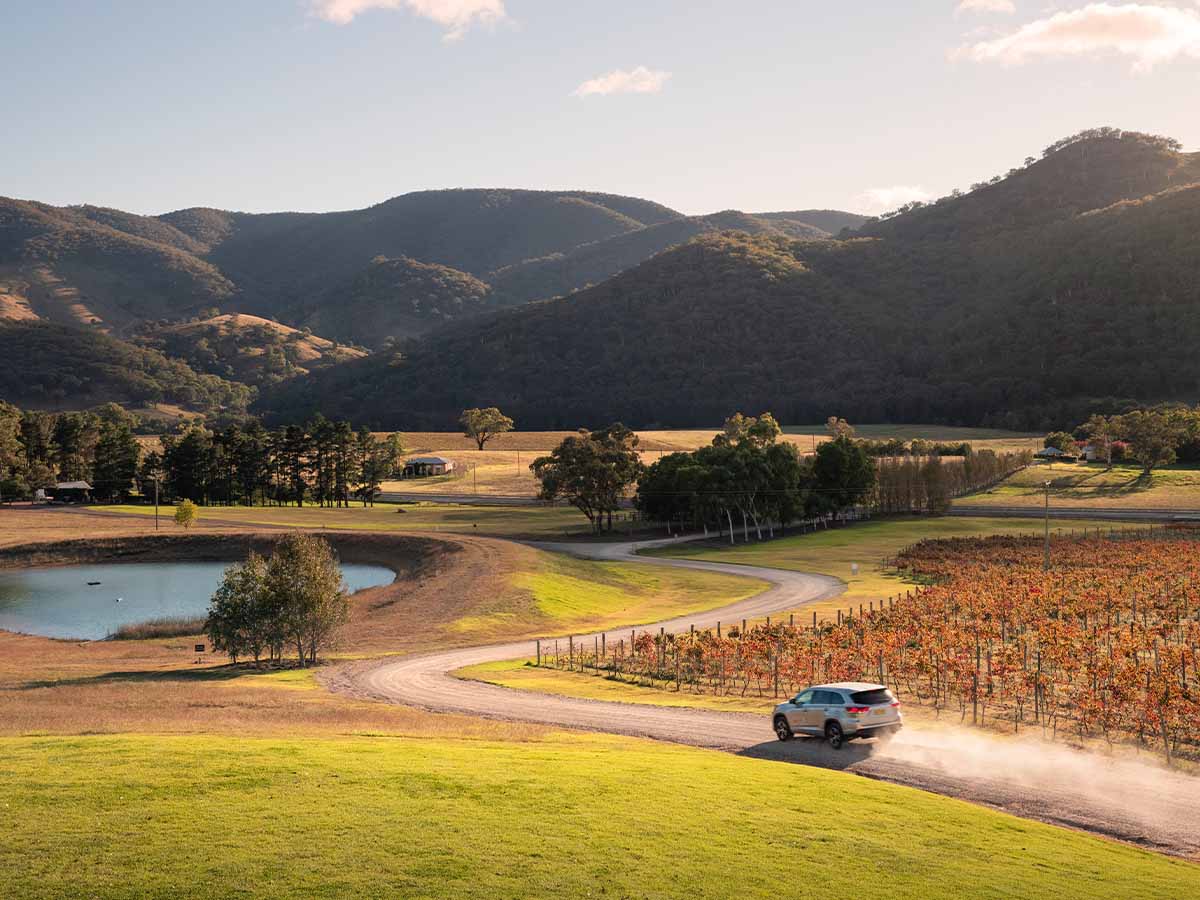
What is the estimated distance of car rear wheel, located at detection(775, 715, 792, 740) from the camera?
31141mm

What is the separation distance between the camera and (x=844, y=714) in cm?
2986

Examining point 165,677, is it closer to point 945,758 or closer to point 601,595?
Result: point 601,595

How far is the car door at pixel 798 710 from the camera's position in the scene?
3080 centimetres

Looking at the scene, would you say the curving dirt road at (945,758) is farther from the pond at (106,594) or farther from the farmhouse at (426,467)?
the farmhouse at (426,467)

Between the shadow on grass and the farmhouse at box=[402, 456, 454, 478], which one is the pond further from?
the farmhouse at box=[402, 456, 454, 478]

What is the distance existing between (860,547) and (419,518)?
56339mm

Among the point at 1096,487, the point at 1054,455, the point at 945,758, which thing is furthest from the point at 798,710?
the point at 1054,455

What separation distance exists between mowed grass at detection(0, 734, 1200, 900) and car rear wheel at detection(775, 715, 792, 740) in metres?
5.58

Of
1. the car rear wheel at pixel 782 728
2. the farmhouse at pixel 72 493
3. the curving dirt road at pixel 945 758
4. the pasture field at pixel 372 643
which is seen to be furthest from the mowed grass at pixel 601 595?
the farmhouse at pixel 72 493

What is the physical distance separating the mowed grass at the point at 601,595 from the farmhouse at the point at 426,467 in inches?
4048

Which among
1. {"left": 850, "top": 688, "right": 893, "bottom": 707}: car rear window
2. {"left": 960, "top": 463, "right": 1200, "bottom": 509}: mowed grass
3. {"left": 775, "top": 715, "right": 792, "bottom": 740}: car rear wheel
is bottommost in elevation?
{"left": 775, "top": 715, "right": 792, "bottom": 740}: car rear wheel

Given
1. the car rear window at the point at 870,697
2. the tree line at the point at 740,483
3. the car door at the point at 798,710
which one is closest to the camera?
the car rear window at the point at 870,697

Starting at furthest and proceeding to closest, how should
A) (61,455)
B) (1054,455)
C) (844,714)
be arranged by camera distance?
1. (1054,455)
2. (61,455)
3. (844,714)

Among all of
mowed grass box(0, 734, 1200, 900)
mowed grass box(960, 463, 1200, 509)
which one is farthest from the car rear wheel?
mowed grass box(960, 463, 1200, 509)
